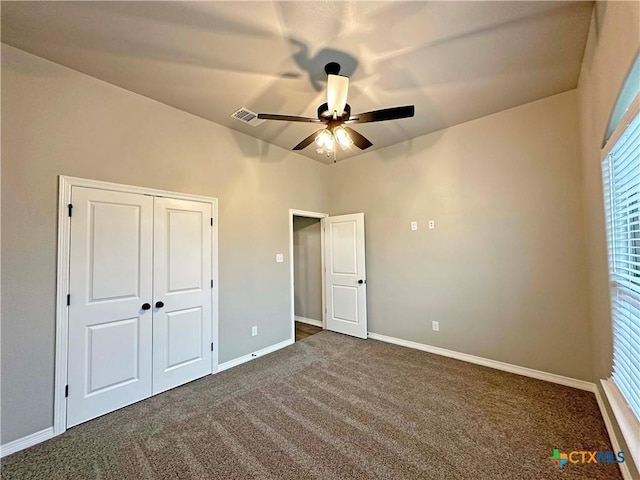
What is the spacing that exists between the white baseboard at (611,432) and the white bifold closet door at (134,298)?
3500mm

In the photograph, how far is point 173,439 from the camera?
77.9 inches

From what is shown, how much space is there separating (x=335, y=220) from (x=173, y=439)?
3.50m

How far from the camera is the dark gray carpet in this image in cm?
169

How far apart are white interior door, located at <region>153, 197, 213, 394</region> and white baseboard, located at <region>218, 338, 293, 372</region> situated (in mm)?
195

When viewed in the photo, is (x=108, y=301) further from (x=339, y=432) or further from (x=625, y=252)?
(x=625, y=252)

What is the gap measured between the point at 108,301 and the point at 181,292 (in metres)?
0.64

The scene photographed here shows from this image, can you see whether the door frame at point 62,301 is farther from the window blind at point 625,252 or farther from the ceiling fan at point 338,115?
the window blind at point 625,252

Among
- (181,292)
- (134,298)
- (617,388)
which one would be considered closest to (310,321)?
(181,292)

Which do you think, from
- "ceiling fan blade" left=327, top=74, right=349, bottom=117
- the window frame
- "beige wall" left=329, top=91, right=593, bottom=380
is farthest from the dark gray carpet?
"ceiling fan blade" left=327, top=74, right=349, bottom=117

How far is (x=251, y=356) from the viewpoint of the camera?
3441 millimetres

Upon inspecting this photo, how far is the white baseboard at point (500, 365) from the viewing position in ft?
8.52

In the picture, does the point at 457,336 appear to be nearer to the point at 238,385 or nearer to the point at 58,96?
the point at 238,385

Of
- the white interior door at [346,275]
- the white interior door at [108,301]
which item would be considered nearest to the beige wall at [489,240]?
the white interior door at [346,275]

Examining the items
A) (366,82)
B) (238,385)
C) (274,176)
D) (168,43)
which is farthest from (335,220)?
(168,43)
